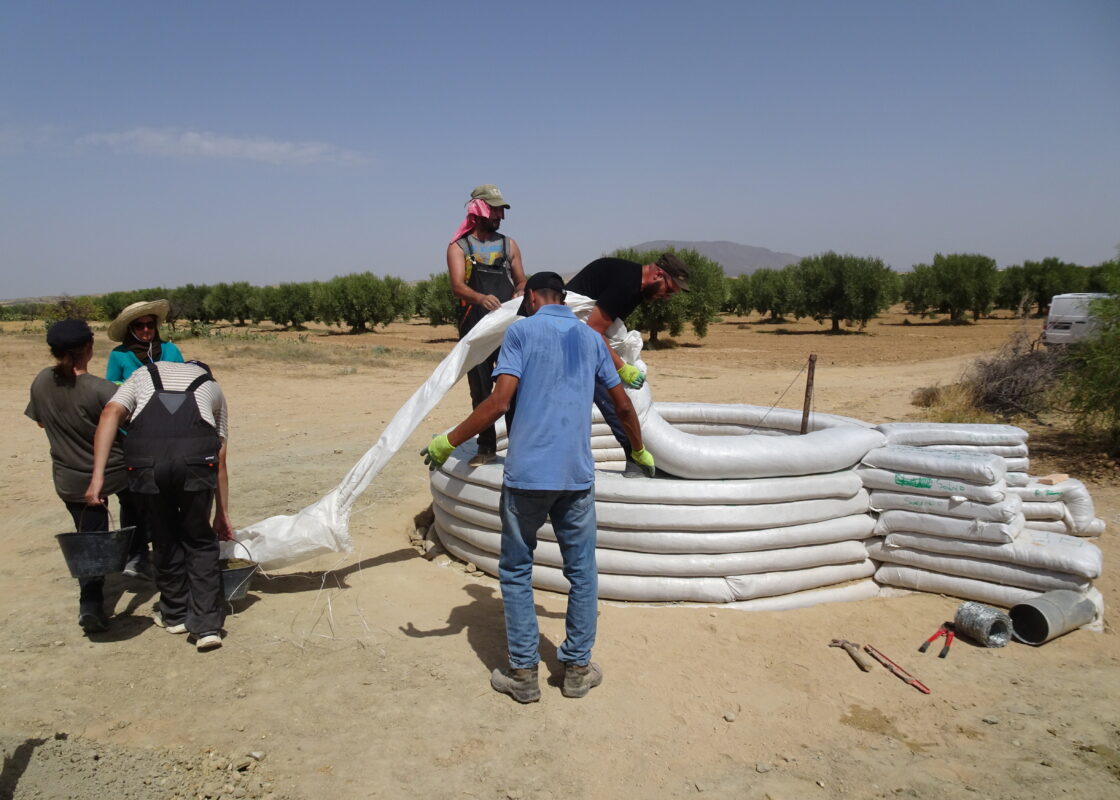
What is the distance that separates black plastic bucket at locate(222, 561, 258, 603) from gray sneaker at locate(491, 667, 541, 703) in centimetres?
144

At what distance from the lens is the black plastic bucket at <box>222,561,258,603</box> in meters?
3.65

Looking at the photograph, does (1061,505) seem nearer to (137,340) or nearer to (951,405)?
(137,340)

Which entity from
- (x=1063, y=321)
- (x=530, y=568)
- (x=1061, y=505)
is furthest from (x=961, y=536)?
(x=1063, y=321)

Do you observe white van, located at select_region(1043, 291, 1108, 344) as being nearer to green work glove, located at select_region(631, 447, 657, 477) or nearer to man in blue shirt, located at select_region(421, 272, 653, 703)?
green work glove, located at select_region(631, 447, 657, 477)

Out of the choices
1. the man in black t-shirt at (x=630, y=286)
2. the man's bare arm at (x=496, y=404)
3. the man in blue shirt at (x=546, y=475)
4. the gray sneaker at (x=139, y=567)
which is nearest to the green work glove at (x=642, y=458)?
the man in black t-shirt at (x=630, y=286)

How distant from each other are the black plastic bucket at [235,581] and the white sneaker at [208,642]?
274 mm

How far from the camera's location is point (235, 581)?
3684 mm

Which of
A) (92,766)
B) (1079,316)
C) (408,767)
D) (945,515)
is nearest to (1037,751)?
(945,515)

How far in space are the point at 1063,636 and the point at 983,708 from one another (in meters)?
1.00

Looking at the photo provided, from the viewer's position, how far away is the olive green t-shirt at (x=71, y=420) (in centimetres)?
362

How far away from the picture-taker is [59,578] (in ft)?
14.1

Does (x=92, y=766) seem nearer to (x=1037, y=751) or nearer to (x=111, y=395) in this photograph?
(x=111, y=395)

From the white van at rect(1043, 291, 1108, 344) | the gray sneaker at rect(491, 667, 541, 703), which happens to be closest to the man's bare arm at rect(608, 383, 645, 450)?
the gray sneaker at rect(491, 667, 541, 703)

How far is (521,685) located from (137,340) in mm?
2659
